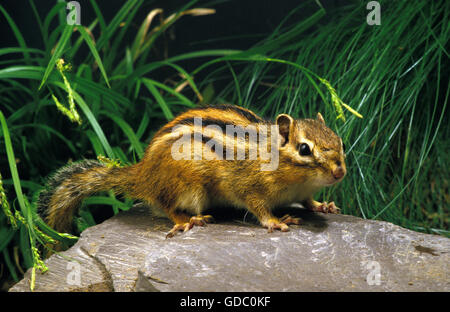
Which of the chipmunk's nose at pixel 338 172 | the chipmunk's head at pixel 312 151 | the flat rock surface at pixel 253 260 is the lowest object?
the flat rock surface at pixel 253 260

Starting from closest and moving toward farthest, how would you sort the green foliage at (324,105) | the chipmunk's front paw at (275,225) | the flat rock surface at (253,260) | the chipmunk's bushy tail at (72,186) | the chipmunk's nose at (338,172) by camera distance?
1. the flat rock surface at (253,260)
2. the chipmunk's nose at (338,172)
3. the chipmunk's front paw at (275,225)
4. the chipmunk's bushy tail at (72,186)
5. the green foliage at (324,105)

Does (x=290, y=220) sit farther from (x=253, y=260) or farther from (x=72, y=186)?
(x=72, y=186)

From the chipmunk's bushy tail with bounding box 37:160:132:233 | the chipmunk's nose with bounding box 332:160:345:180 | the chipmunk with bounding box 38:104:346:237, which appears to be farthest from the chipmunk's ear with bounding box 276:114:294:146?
the chipmunk's bushy tail with bounding box 37:160:132:233

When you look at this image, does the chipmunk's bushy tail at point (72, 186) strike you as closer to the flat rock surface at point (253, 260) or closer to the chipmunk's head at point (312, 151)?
the flat rock surface at point (253, 260)

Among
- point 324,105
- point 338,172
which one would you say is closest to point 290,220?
point 338,172

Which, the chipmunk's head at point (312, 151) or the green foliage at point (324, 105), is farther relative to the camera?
the green foliage at point (324, 105)

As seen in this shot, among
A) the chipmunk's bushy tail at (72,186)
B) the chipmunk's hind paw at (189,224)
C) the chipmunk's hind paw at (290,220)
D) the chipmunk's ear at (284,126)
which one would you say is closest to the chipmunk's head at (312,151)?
the chipmunk's ear at (284,126)

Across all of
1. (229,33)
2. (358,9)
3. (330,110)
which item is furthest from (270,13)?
(330,110)
